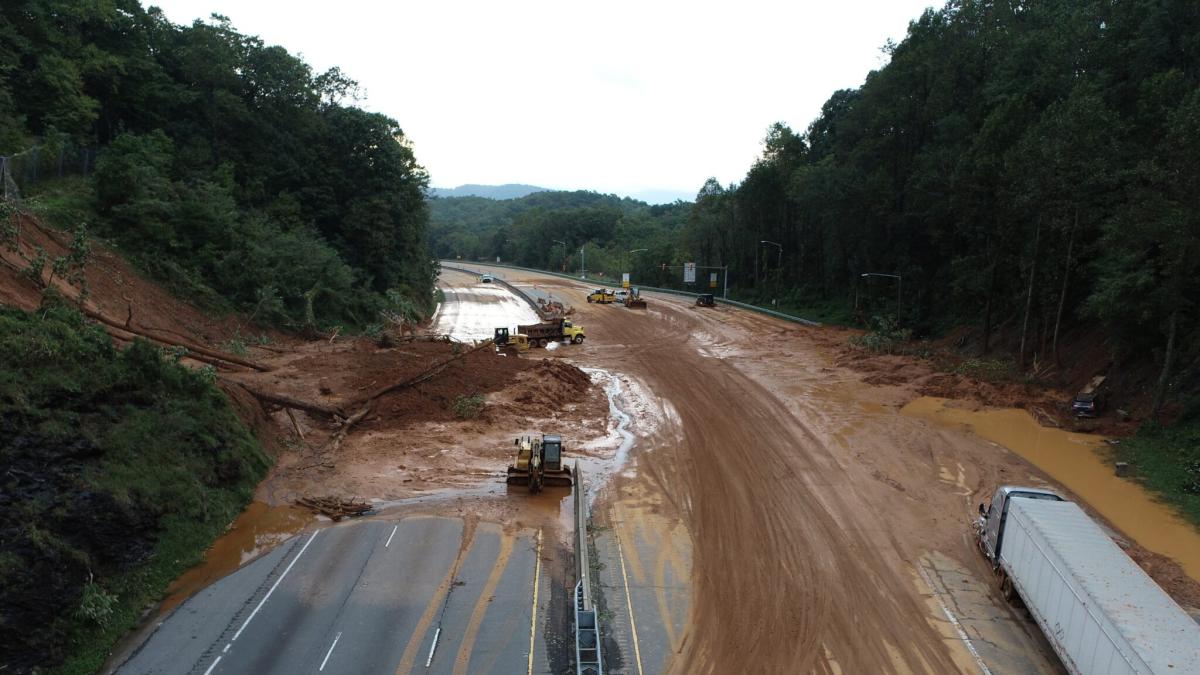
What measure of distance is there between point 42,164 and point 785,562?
137 ft

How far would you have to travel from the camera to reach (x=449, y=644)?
14.5 metres

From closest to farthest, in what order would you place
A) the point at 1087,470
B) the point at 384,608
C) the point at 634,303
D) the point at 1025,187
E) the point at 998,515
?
1. the point at 384,608
2. the point at 998,515
3. the point at 1087,470
4. the point at 1025,187
5. the point at 634,303

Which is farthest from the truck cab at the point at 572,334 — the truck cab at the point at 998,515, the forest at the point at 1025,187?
the truck cab at the point at 998,515

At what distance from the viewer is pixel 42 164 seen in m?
37.7

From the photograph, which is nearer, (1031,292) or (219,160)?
(1031,292)

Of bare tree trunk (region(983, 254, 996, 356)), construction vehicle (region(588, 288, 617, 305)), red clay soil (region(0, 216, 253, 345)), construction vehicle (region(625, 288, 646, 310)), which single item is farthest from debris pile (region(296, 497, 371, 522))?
construction vehicle (region(588, 288, 617, 305))

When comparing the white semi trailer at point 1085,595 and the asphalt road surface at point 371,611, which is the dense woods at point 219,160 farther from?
the white semi trailer at point 1085,595

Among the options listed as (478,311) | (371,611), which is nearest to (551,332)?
(478,311)

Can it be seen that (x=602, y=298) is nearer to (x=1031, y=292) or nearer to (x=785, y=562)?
(x=1031, y=292)

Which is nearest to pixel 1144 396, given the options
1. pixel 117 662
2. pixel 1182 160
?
pixel 1182 160

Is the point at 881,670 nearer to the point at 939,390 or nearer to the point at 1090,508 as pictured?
the point at 1090,508

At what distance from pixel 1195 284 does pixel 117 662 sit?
3774 centimetres

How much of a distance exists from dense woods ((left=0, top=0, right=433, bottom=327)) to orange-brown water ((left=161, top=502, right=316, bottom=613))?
72.1 feet

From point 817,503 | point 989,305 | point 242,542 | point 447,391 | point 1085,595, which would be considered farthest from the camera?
point 989,305
